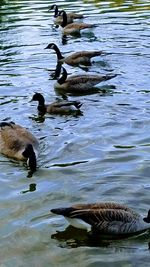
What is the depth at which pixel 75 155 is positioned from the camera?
13.2 metres

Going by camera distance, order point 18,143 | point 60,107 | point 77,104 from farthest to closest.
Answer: point 60,107
point 77,104
point 18,143

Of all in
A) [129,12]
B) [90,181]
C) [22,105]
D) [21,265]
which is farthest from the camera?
[129,12]

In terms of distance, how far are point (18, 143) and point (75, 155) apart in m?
1.40

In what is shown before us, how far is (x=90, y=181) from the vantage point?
11734 mm

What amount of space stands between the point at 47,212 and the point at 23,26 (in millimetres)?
20676

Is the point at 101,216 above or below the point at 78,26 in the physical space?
below

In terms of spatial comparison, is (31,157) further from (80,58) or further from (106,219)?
(80,58)

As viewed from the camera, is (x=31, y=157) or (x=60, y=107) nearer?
(x=31, y=157)

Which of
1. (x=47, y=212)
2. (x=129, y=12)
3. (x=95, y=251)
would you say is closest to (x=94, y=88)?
(x=47, y=212)

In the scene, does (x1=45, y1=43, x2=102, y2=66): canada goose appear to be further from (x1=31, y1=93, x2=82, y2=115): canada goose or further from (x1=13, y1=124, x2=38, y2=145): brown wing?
(x1=13, y1=124, x2=38, y2=145): brown wing

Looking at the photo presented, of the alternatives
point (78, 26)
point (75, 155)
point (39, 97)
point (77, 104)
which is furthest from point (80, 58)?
point (75, 155)

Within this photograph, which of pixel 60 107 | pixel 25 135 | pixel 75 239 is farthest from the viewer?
pixel 60 107

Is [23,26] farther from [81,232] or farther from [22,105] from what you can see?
[81,232]

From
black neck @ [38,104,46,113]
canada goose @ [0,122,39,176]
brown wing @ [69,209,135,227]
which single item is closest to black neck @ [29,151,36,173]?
canada goose @ [0,122,39,176]
